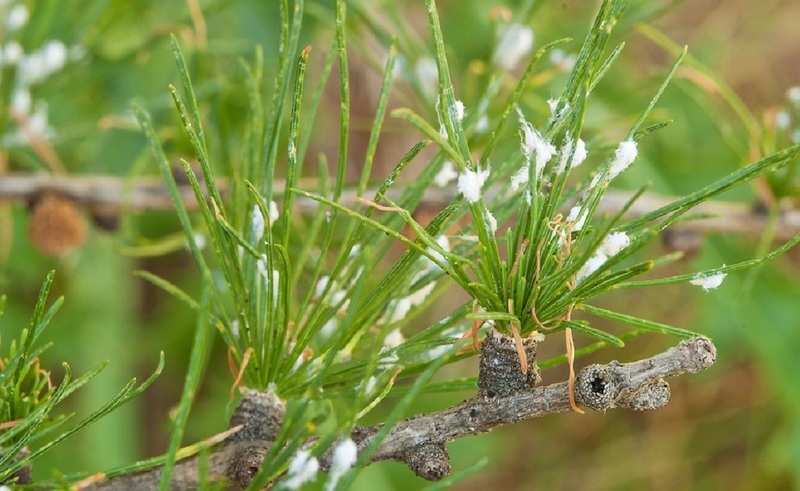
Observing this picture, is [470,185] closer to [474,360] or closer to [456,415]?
[456,415]

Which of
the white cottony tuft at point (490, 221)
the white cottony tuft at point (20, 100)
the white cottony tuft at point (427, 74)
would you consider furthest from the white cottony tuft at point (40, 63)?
the white cottony tuft at point (490, 221)

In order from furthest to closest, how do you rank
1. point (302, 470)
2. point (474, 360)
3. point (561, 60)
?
point (474, 360) → point (561, 60) → point (302, 470)

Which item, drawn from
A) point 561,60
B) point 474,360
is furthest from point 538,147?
point 474,360

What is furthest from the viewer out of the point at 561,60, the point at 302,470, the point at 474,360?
the point at 474,360

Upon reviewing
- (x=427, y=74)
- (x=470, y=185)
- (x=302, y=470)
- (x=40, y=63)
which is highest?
(x=427, y=74)

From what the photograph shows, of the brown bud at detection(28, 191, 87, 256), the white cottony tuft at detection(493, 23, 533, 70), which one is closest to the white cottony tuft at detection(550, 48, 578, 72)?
the white cottony tuft at detection(493, 23, 533, 70)
